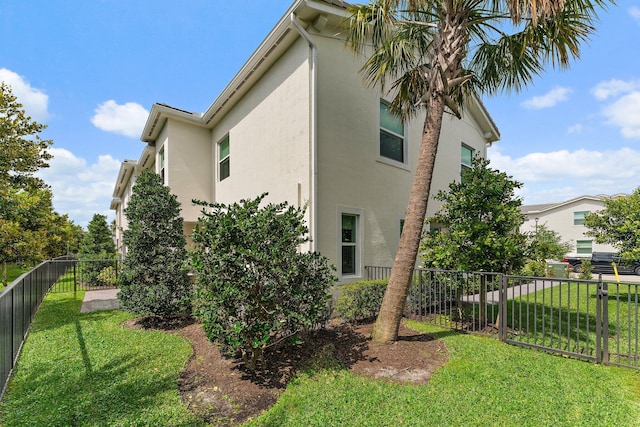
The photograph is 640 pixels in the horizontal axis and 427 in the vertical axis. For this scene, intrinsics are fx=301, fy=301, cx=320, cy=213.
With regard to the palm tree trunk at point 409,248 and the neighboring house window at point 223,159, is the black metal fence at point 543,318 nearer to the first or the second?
the palm tree trunk at point 409,248

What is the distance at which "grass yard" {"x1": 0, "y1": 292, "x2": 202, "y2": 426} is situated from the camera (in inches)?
127

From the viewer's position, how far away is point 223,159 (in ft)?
37.5

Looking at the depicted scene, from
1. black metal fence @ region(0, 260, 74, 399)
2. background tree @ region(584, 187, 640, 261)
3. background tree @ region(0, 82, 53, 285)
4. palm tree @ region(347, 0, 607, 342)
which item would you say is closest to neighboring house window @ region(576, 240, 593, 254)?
background tree @ region(584, 187, 640, 261)

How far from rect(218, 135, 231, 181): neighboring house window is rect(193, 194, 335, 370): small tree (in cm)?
720

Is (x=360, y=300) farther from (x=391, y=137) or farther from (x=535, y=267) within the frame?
(x=535, y=267)

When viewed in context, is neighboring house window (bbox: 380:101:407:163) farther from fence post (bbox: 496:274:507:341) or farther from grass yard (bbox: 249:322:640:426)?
grass yard (bbox: 249:322:640:426)

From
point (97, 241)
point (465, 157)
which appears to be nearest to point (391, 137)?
point (465, 157)

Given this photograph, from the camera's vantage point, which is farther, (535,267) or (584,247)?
(584,247)

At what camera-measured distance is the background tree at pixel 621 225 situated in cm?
1056

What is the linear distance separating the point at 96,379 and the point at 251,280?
8.42ft

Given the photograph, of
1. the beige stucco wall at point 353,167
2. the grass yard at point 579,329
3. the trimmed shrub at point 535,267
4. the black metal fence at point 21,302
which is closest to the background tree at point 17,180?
the black metal fence at point 21,302

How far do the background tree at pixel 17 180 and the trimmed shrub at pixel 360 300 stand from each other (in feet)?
29.7

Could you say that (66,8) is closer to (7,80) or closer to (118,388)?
(7,80)

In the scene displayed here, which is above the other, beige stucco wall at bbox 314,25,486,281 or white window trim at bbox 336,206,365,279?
beige stucco wall at bbox 314,25,486,281
